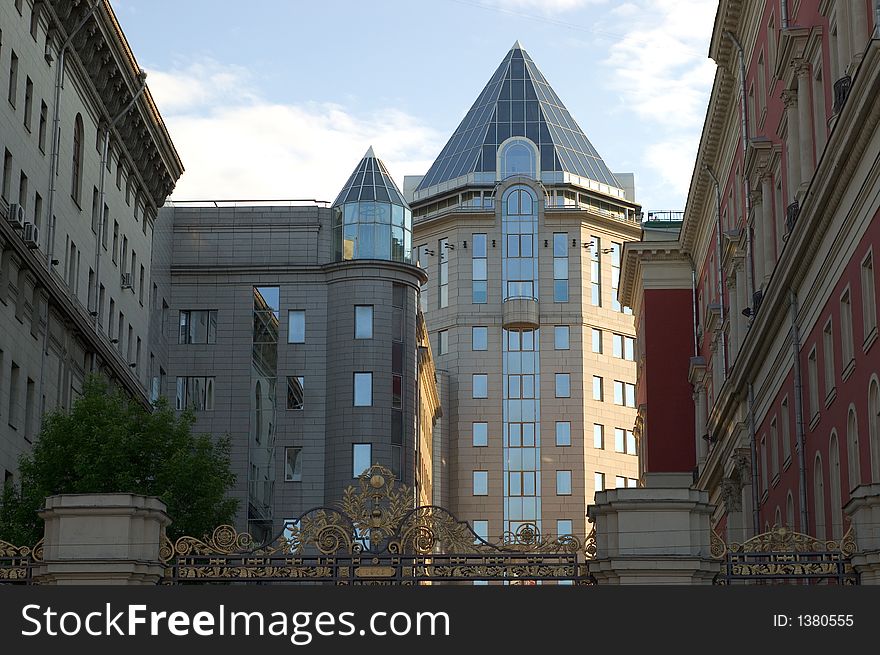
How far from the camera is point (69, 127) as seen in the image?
52844mm

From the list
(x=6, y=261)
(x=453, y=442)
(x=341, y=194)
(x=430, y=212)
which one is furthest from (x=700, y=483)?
(x=430, y=212)

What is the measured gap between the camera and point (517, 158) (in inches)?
4806

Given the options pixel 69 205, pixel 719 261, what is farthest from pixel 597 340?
pixel 69 205

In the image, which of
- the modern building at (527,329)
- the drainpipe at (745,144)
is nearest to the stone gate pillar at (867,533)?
the drainpipe at (745,144)

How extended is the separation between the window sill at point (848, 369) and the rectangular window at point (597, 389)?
8426cm

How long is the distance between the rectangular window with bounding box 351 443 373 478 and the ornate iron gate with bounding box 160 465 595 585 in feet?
153

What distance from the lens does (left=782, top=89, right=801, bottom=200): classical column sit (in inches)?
1615

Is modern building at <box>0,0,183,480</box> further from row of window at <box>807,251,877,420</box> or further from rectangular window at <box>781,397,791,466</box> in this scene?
row of window at <box>807,251,877,420</box>

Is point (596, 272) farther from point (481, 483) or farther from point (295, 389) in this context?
point (295, 389)

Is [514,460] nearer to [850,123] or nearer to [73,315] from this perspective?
[73,315]

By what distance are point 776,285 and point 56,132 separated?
73.2ft

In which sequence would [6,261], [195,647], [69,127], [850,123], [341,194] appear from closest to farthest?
[195,647] → [850,123] → [6,261] → [69,127] → [341,194]

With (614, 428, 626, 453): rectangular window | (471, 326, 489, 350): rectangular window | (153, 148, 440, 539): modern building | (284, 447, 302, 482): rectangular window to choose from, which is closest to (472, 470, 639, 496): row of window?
(614, 428, 626, 453): rectangular window

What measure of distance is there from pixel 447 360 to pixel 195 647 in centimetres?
9992
